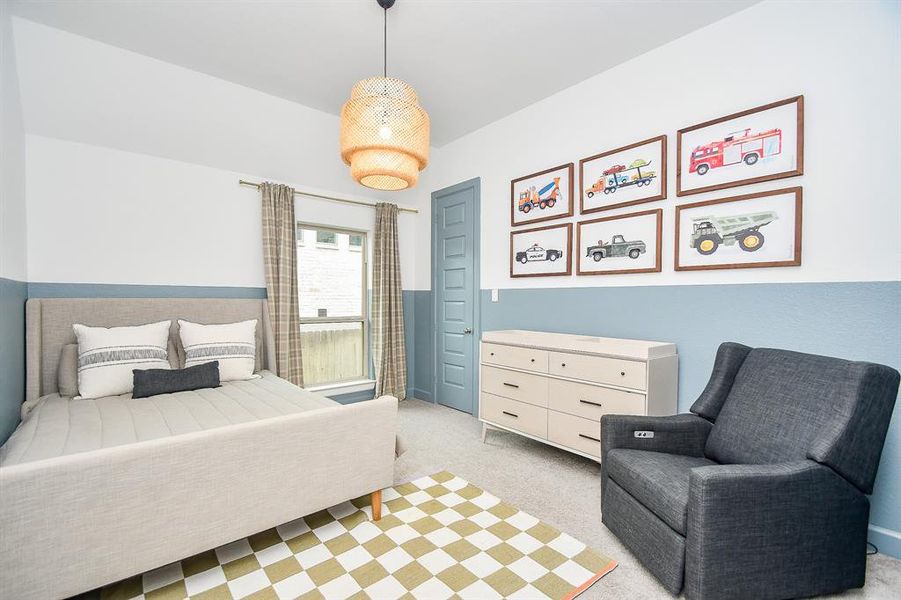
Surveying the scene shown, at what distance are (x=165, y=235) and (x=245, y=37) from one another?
1648mm

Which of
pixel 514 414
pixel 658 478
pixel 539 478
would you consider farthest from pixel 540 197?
pixel 658 478

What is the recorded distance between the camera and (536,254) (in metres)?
3.41

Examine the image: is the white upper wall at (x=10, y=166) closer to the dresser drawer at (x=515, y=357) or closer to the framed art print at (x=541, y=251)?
the dresser drawer at (x=515, y=357)

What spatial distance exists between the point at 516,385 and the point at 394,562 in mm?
→ 1551

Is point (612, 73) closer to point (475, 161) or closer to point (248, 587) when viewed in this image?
point (475, 161)

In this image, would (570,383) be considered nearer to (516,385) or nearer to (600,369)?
(600,369)

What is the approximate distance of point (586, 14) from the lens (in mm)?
2383

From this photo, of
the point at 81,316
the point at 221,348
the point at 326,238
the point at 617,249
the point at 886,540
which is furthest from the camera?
the point at 326,238

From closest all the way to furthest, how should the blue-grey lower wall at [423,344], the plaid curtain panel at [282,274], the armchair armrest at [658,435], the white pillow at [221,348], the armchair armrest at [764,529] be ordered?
the armchair armrest at [764,529] < the armchair armrest at [658,435] < the white pillow at [221,348] < the plaid curtain panel at [282,274] < the blue-grey lower wall at [423,344]

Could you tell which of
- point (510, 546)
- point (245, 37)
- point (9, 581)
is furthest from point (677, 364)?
point (245, 37)

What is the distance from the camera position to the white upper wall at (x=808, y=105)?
1.88m

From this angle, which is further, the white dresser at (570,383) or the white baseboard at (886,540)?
the white dresser at (570,383)

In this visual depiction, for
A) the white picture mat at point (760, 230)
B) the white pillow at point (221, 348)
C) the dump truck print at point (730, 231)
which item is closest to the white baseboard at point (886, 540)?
the white picture mat at point (760, 230)

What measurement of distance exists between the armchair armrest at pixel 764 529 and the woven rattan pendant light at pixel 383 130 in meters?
1.96
